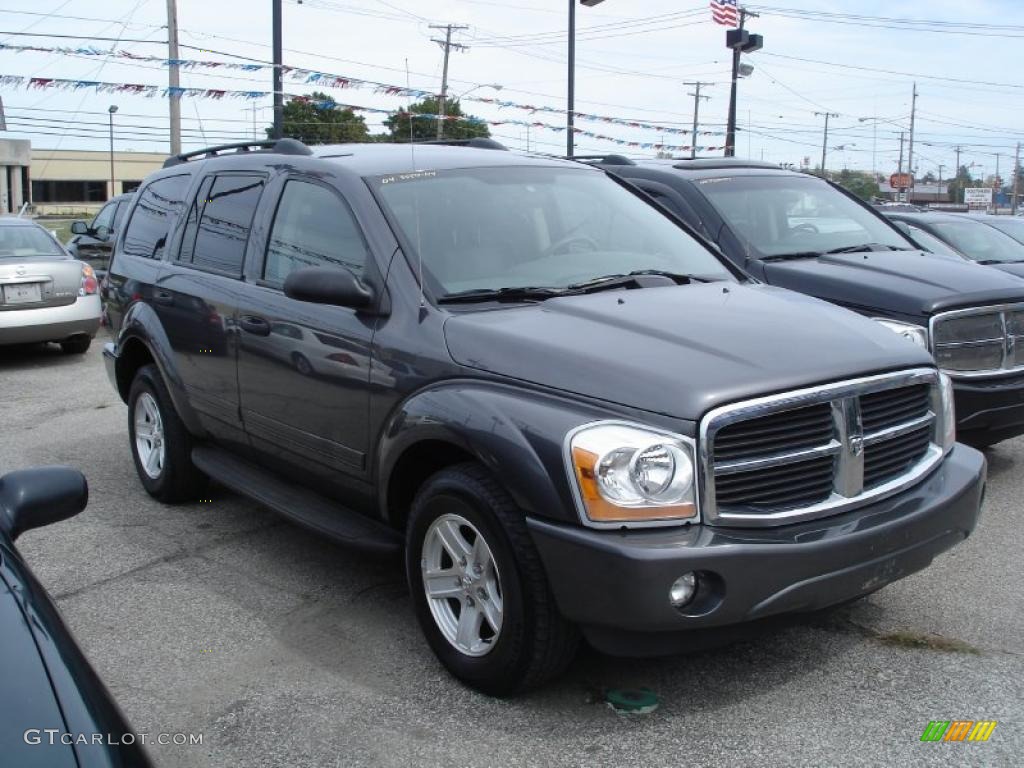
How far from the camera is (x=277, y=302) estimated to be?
4727 millimetres

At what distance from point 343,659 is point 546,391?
140 centimetres

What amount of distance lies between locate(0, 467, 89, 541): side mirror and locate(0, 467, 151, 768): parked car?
9 centimetres

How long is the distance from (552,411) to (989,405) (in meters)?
3.51

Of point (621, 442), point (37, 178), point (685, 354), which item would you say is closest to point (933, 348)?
point (685, 354)

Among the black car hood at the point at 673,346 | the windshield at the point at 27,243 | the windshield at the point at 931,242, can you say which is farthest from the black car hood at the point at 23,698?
the windshield at the point at 27,243

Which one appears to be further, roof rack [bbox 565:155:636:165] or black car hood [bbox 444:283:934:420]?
roof rack [bbox 565:155:636:165]

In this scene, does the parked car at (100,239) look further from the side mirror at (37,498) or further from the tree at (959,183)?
the tree at (959,183)

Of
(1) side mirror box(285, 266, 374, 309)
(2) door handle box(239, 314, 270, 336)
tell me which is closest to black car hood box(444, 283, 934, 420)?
(1) side mirror box(285, 266, 374, 309)

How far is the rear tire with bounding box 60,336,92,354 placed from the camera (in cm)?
1167

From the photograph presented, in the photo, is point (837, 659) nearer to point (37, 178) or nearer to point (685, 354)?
point (685, 354)

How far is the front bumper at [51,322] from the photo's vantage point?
10812 mm

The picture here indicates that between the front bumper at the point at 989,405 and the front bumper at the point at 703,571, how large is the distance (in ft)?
8.61

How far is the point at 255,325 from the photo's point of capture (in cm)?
484

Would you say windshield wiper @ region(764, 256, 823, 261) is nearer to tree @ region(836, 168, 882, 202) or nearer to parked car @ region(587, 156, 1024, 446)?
parked car @ region(587, 156, 1024, 446)
